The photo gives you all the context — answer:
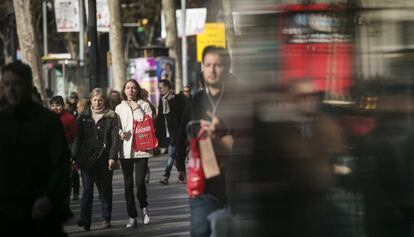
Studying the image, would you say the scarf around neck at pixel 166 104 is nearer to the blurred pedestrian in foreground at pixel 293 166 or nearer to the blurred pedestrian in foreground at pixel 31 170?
the blurred pedestrian in foreground at pixel 31 170

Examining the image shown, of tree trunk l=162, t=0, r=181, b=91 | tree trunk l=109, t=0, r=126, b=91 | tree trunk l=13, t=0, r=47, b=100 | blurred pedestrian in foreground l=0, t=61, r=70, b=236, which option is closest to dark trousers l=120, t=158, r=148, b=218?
blurred pedestrian in foreground l=0, t=61, r=70, b=236

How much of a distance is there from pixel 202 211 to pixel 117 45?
29.2 metres

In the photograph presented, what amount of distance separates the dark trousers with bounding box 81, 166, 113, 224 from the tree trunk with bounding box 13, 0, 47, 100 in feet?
63.2

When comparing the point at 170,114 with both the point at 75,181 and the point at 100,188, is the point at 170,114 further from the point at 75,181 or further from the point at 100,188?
the point at 100,188

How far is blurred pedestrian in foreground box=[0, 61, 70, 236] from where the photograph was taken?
6.04m

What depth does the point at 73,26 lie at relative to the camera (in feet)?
125

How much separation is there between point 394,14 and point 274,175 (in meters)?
0.99

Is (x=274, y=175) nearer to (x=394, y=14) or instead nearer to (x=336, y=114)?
(x=336, y=114)

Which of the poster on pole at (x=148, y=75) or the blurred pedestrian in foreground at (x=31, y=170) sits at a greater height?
the blurred pedestrian in foreground at (x=31, y=170)

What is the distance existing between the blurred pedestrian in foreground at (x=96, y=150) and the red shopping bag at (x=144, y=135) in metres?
0.30

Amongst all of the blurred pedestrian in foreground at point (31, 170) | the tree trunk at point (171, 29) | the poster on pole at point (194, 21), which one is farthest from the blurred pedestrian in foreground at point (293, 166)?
the tree trunk at point (171, 29)

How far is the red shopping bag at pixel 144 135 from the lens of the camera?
13461 mm

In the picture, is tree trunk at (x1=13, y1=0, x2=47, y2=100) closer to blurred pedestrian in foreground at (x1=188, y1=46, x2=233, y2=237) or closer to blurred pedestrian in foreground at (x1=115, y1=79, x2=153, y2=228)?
blurred pedestrian in foreground at (x1=115, y1=79, x2=153, y2=228)

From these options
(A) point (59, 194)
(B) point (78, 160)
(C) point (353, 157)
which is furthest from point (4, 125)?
(B) point (78, 160)
